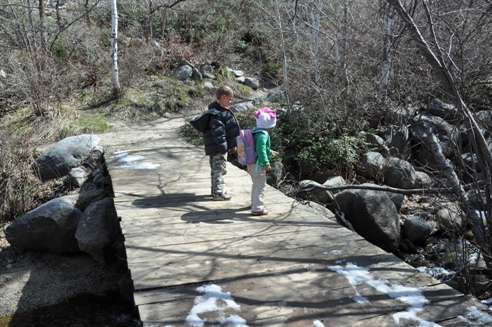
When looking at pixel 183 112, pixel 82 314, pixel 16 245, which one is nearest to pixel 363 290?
pixel 82 314

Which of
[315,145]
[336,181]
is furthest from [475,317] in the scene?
[315,145]

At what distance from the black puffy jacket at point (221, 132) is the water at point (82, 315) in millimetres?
2509

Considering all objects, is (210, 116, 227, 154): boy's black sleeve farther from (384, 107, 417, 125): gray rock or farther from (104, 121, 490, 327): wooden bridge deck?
(384, 107, 417, 125): gray rock

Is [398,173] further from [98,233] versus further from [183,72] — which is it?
[183,72]

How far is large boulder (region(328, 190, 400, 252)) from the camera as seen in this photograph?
7.45 metres

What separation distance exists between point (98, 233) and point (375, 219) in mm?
4204

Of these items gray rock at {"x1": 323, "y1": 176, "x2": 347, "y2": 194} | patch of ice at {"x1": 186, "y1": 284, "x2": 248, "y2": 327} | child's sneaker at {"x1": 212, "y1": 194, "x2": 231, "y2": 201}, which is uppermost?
child's sneaker at {"x1": 212, "y1": 194, "x2": 231, "y2": 201}

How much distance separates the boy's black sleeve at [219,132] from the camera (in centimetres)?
615

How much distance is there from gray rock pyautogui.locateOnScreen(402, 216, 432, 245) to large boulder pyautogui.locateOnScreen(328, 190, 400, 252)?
0.50 meters

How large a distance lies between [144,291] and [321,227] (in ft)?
7.30

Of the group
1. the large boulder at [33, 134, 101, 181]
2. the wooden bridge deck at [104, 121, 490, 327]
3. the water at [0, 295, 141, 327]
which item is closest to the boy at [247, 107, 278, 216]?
the wooden bridge deck at [104, 121, 490, 327]

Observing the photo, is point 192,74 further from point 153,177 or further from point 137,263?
point 137,263

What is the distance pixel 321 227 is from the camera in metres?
5.34

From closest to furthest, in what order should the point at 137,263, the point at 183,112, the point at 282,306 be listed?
1. the point at 282,306
2. the point at 137,263
3. the point at 183,112
